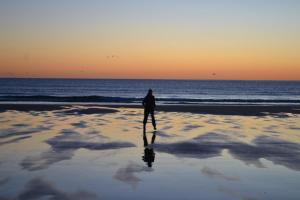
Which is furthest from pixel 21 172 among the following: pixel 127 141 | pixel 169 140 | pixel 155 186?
pixel 169 140

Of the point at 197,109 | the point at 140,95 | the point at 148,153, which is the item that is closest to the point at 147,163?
the point at 148,153

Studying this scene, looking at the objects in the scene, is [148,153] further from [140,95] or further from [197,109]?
[140,95]

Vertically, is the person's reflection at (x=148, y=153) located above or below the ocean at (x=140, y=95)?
above

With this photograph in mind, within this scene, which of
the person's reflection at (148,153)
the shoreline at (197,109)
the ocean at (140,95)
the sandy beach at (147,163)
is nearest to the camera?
the sandy beach at (147,163)

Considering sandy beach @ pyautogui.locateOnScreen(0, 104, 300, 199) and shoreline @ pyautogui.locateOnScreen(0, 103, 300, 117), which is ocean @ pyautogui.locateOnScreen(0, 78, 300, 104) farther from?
sandy beach @ pyautogui.locateOnScreen(0, 104, 300, 199)

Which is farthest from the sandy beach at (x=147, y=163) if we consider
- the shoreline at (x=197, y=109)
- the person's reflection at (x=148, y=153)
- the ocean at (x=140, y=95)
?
the ocean at (x=140, y=95)

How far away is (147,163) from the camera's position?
10867 millimetres

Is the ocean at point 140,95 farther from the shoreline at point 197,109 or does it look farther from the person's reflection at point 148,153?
the person's reflection at point 148,153

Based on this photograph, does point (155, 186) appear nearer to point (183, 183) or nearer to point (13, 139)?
point (183, 183)

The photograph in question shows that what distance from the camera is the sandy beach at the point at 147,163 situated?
8094 mm

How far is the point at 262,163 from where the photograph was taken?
11094mm

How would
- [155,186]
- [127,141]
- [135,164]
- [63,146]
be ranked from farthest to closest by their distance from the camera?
[127,141], [63,146], [135,164], [155,186]

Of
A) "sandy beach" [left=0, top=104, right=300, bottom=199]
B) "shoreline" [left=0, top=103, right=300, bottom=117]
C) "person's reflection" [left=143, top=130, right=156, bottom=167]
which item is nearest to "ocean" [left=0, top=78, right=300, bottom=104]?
"shoreline" [left=0, top=103, right=300, bottom=117]

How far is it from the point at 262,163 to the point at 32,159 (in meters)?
6.29
